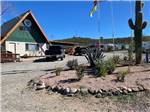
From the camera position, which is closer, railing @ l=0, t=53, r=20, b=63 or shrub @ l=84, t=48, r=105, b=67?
shrub @ l=84, t=48, r=105, b=67

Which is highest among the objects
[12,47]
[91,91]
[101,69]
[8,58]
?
[12,47]

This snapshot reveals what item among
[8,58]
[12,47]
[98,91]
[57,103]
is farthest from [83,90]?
[12,47]

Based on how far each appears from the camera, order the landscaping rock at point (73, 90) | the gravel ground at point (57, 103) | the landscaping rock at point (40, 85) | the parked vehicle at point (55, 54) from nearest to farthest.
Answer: the gravel ground at point (57, 103), the landscaping rock at point (73, 90), the landscaping rock at point (40, 85), the parked vehicle at point (55, 54)

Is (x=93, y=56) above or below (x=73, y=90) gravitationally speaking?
above

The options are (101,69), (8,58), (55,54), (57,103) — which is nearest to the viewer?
(57,103)

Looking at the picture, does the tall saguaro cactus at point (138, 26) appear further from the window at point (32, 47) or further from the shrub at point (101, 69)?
the window at point (32, 47)

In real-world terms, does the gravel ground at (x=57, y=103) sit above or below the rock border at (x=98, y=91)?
below

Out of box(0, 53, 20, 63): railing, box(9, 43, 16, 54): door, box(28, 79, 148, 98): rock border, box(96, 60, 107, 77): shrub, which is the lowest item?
box(28, 79, 148, 98): rock border

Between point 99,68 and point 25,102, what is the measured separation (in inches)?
156

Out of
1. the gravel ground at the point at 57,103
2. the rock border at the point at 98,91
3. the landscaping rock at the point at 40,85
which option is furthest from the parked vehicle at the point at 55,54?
the rock border at the point at 98,91

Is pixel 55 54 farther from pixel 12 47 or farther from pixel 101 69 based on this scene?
pixel 101 69

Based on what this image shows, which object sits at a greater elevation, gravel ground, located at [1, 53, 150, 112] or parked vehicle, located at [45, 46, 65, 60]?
parked vehicle, located at [45, 46, 65, 60]

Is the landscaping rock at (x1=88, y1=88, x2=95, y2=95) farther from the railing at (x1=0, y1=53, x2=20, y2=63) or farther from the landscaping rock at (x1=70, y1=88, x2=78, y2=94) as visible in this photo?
the railing at (x1=0, y1=53, x2=20, y2=63)

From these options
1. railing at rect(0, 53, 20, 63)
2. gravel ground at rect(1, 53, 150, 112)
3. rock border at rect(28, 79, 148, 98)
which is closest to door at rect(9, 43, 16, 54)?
railing at rect(0, 53, 20, 63)
